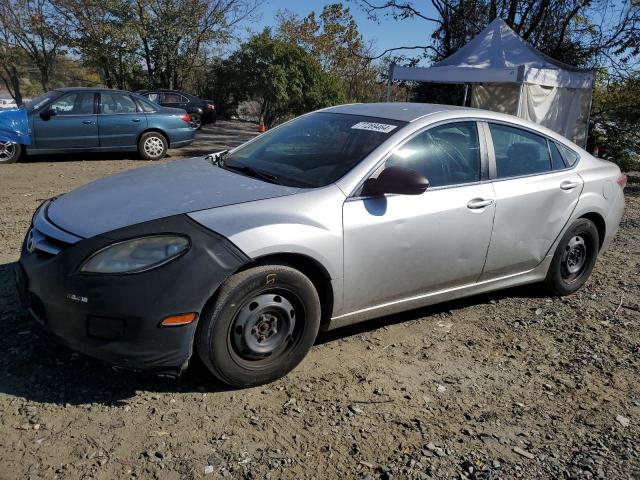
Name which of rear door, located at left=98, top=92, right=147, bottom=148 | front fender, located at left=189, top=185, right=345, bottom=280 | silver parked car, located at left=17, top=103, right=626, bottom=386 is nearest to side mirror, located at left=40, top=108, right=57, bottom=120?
rear door, located at left=98, top=92, right=147, bottom=148

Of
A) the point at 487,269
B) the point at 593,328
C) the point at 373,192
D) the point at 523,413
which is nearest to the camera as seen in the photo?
the point at 523,413

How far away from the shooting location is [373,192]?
3445 mm

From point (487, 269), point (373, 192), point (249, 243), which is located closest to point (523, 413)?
point (487, 269)

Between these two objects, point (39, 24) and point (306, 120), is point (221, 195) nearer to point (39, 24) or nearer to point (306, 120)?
point (306, 120)

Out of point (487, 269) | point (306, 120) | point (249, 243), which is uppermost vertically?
point (306, 120)

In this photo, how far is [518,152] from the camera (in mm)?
4359

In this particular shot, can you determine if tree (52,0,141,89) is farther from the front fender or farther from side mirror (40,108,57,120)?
the front fender

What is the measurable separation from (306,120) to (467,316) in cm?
197

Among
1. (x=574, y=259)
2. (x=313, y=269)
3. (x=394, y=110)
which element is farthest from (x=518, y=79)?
(x=313, y=269)

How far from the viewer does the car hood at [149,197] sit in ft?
9.99

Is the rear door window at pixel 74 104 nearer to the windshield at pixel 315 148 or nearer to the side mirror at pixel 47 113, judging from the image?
the side mirror at pixel 47 113

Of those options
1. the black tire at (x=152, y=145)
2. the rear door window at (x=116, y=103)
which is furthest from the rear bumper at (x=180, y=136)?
the rear door window at (x=116, y=103)

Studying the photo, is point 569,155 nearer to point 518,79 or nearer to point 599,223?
point 599,223

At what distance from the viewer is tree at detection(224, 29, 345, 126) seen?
19250mm
